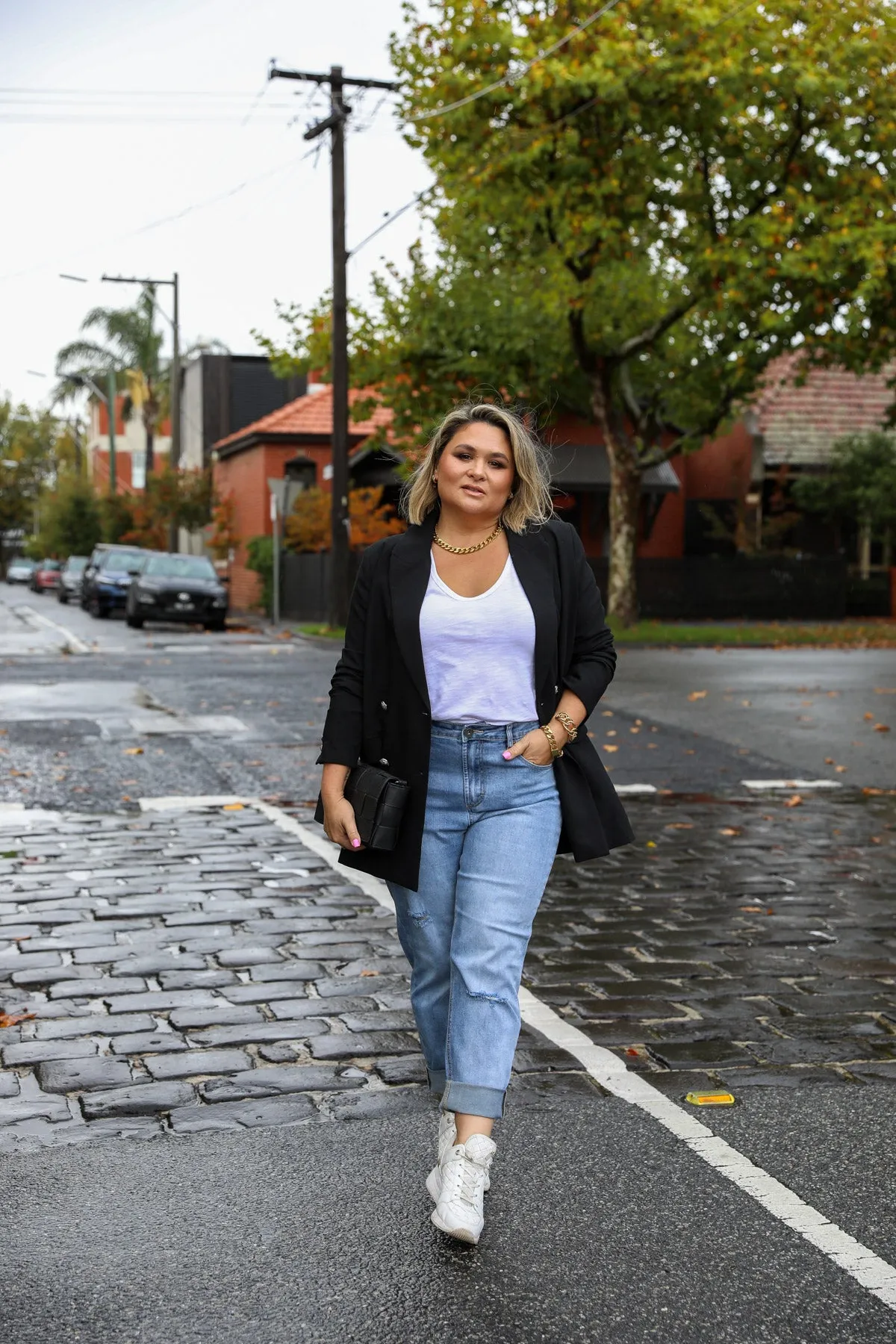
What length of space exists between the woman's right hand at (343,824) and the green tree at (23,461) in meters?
107

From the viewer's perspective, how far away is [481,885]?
153 inches

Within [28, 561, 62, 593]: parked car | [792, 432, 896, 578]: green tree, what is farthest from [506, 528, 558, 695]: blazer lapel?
[28, 561, 62, 593]: parked car

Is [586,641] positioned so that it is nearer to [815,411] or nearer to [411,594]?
[411,594]

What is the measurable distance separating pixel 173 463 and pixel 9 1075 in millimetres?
44497

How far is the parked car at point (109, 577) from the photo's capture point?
39531 millimetres

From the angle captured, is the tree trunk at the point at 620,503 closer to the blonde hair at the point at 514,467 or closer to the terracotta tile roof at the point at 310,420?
the terracotta tile roof at the point at 310,420

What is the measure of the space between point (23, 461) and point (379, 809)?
109521mm

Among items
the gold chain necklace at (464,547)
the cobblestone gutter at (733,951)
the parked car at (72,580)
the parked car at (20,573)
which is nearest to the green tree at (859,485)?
the parked car at (72,580)

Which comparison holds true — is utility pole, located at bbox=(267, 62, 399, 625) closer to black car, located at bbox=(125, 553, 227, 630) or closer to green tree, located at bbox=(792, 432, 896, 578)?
Result: black car, located at bbox=(125, 553, 227, 630)

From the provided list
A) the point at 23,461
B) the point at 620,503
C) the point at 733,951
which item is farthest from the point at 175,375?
the point at 23,461

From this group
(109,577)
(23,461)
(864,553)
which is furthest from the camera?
(23,461)

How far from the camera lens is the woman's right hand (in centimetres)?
392

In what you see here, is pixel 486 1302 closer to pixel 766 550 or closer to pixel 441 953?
pixel 441 953

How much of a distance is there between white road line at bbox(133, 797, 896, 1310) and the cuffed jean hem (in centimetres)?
65
